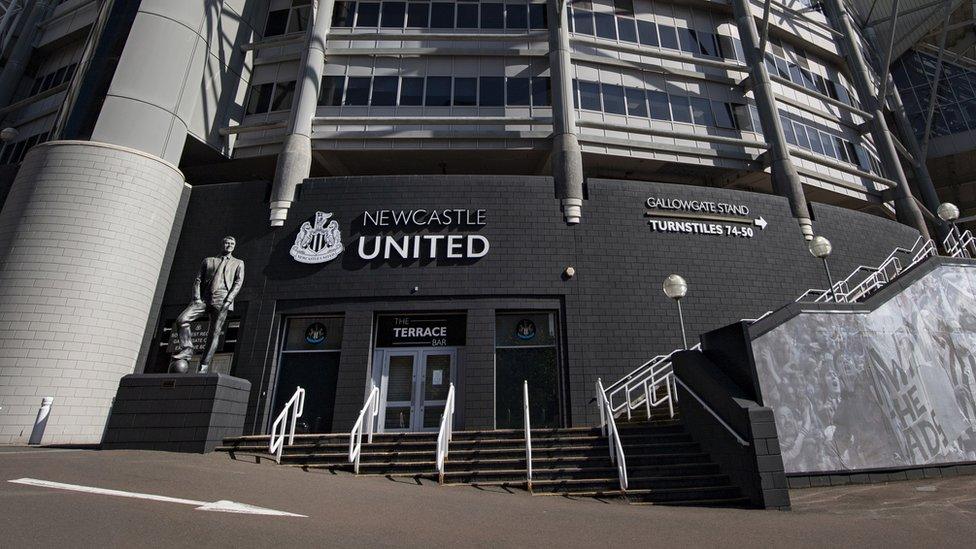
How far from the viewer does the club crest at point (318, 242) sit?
1500 cm

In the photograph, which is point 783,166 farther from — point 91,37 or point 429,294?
point 91,37

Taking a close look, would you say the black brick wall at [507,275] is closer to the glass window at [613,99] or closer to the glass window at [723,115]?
the glass window at [613,99]

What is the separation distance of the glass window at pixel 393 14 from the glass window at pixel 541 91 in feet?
19.8

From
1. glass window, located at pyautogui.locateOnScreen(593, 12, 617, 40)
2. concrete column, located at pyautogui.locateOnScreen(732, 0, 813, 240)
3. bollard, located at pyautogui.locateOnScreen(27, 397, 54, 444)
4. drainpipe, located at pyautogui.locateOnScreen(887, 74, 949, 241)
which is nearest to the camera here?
bollard, located at pyautogui.locateOnScreen(27, 397, 54, 444)

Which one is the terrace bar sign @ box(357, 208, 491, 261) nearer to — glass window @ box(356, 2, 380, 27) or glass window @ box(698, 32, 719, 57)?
glass window @ box(356, 2, 380, 27)

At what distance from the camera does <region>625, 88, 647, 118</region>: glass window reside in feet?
61.6

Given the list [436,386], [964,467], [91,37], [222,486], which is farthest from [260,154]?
[964,467]

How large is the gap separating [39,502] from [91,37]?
68.2 ft

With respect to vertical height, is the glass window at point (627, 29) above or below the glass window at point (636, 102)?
above

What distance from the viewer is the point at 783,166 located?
717 inches

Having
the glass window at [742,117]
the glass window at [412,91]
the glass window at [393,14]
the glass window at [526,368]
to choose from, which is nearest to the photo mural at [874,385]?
the glass window at [526,368]

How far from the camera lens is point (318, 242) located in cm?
1519

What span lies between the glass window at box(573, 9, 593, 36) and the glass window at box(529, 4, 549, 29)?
1.26 meters

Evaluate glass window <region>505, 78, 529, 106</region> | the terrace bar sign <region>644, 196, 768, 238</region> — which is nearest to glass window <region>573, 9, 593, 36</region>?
glass window <region>505, 78, 529, 106</region>
